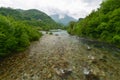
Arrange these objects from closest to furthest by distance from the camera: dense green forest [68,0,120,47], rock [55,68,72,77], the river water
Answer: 1. the river water
2. rock [55,68,72,77]
3. dense green forest [68,0,120,47]

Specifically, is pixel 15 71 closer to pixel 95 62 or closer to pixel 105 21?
pixel 95 62

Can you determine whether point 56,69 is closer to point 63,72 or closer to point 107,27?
point 63,72

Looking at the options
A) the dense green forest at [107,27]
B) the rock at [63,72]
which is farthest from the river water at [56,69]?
the dense green forest at [107,27]

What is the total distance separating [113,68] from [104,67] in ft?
4.57

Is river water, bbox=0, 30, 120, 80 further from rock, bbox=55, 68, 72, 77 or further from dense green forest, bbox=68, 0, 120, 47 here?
dense green forest, bbox=68, 0, 120, 47

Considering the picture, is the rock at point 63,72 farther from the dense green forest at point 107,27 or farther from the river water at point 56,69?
the dense green forest at point 107,27

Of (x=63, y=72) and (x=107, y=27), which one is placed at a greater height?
(x=107, y=27)

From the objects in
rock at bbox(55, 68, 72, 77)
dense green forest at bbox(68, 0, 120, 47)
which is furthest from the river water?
dense green forest at bbox(68, 0, 120, 47)

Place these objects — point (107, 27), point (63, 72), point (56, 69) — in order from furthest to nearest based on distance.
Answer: point (107, 27)
point (56, 69)
point (63, 72)

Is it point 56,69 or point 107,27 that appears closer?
point 56,69

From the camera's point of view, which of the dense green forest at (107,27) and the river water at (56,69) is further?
the dense green forest at (107,27)

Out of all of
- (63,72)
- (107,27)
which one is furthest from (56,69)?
(107,27)

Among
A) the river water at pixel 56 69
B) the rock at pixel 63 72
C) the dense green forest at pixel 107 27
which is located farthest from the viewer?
the dense green forest at pixel 107 27

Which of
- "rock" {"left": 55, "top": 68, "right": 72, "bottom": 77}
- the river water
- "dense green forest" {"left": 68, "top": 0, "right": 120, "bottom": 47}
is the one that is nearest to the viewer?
the river water
